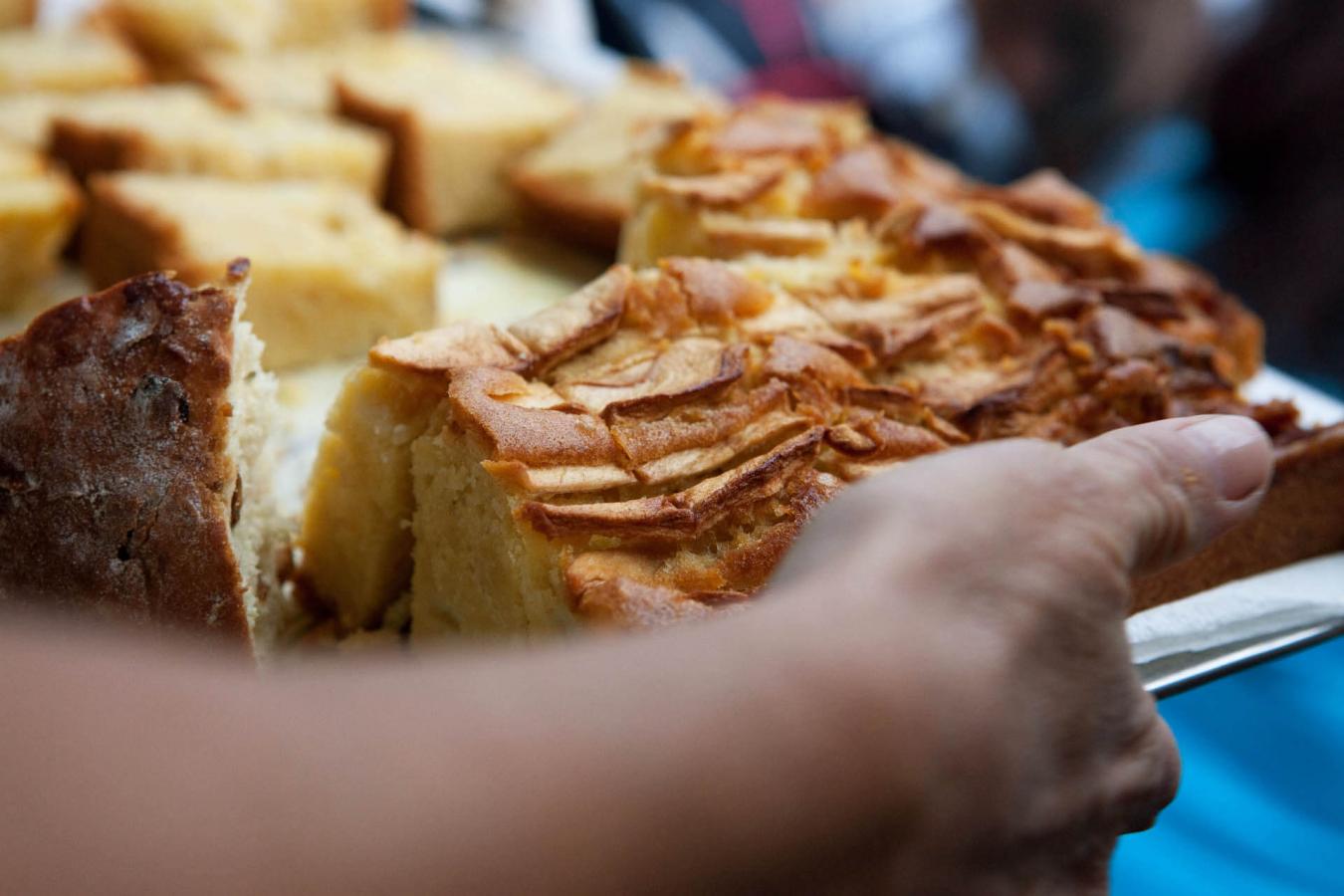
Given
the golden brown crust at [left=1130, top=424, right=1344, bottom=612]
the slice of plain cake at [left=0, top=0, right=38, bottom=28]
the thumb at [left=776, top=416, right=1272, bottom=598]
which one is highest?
the slice of plain cake at [left=0, top=0, right=38, bottom=28]

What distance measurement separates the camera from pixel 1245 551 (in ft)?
6.54

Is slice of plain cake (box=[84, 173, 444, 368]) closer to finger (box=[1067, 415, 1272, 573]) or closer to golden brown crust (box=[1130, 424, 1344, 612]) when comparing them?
golden brown crust (box=[1130, 424, 1344, 612])

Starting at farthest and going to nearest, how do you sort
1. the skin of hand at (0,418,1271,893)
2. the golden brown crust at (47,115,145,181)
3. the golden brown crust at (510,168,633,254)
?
the golden brown crust at (510,168,633,254) → the golden brown crust at (47,115,145,181) → the skin of hand at (0,418,1271,893)

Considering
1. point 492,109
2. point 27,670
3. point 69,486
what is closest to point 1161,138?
point 492,109

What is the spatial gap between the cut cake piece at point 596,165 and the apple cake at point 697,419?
1114 mm

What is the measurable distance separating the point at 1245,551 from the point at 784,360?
939mm

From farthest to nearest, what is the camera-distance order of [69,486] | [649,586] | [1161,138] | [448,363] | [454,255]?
[1161,138] < [454,255] < [448,363] < [69,486] < [649,586]

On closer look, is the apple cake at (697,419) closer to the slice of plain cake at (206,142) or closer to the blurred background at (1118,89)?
the slice of plain cake at (206,142)

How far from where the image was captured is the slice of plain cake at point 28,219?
8.85ft

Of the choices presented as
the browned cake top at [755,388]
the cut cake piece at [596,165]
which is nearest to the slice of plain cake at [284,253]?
the cut cake piece at [596,165]

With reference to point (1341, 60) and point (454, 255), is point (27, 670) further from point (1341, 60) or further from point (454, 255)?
point (1341, 60)

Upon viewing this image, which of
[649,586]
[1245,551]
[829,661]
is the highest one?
[829,661]

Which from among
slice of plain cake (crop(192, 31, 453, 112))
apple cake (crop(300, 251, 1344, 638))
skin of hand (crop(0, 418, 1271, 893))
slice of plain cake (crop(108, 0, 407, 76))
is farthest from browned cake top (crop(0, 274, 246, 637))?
slice of plain cake (crop(108, 0, 407, 76))

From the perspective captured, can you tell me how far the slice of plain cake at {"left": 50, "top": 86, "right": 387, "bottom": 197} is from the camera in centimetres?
302
